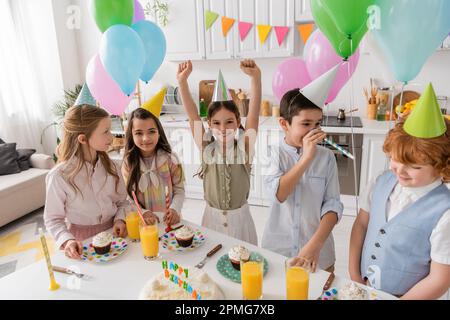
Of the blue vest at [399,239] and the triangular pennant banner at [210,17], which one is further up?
the triangular pennant banner at [210,17]

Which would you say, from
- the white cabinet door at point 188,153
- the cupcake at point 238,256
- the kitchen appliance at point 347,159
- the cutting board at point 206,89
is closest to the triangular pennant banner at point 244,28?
the cutting board at point 206,89

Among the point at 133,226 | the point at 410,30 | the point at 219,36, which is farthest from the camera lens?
the point at 219,36

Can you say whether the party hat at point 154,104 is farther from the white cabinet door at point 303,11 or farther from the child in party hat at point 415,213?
the white cabinet door at point 303,11

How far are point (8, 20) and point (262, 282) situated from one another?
4467 mm

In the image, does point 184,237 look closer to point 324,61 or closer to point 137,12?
point 324,61

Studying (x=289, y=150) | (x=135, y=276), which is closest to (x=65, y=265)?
(x=135, y=276)

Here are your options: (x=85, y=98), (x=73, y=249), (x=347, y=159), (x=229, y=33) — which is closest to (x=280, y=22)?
(x=229, y=33)

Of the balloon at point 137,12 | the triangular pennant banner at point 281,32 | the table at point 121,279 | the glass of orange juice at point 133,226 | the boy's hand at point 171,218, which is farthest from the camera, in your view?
the triangular pennant banner at point 281,32

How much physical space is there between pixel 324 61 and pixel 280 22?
6.26 ft

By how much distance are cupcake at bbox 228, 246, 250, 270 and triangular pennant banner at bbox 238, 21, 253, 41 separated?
2707mm

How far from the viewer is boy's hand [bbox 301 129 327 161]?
52.7 inches

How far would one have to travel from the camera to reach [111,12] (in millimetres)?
1709

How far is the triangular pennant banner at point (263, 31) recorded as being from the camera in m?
3.30

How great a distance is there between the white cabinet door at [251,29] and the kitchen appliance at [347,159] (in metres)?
1.15
